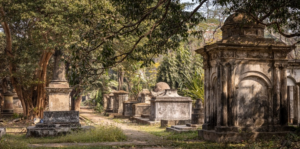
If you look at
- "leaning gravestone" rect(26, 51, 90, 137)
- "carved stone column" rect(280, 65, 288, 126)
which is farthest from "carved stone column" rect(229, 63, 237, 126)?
"leaning gravestone" rect(26, 51, 90, 137)

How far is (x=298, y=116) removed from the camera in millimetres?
14266

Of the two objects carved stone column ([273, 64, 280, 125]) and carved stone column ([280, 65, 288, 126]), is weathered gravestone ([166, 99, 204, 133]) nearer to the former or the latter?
carved stone column ([273, 64, 280, 125])

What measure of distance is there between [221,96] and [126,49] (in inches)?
359

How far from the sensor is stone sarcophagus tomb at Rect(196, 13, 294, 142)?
1066cm

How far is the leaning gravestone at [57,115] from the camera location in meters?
12.6

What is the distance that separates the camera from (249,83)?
1104 cm

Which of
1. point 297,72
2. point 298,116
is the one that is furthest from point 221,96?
point 297,72

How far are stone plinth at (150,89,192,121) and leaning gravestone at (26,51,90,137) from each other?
5.99 meters

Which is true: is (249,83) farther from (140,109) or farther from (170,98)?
(140,109)

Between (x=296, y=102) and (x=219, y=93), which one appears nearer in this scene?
(x=219, y=93)

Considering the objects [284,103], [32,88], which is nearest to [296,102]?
[284,103]

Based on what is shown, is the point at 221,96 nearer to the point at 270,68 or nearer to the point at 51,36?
the point at 270,68

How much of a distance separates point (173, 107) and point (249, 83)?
9.53m

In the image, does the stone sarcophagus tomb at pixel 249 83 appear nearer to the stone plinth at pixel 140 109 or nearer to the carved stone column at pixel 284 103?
the carved stone column at pixel 284 103
